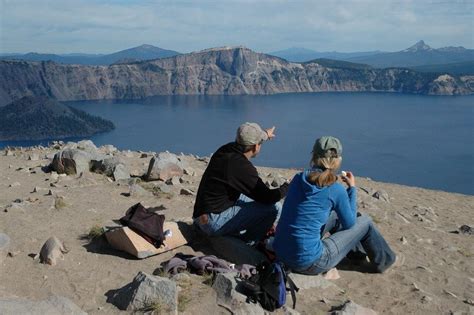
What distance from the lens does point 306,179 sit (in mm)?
5617

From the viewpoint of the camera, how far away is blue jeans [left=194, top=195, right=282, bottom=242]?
266 inches

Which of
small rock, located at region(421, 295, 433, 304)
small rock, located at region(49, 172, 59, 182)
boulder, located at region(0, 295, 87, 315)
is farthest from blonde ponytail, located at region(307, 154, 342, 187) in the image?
small rock, located at region(49, 172, 59, 182)

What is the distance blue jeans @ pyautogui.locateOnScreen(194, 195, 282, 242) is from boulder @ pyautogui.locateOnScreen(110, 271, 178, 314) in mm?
1611

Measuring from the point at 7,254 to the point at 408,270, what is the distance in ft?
18.6

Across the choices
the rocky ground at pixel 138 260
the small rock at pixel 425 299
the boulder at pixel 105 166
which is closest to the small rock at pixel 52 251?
the rocky ground at pixel 138 260

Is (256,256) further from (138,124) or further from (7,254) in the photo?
(138,124)

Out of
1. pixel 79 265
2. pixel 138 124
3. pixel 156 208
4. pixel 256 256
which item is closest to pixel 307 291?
pixel 256 256

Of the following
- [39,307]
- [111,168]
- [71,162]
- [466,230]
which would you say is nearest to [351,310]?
[39,307]

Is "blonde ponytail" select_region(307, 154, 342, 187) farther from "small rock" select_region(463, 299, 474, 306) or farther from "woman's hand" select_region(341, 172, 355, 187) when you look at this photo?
"small rock" select_region(463, 299, 474, 306)

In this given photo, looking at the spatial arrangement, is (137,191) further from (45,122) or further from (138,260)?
(45,122)

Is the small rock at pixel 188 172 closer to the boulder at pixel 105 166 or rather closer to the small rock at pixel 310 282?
the boulder at pixel 105 166

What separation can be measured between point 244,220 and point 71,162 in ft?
23.5

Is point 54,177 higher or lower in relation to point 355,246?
lower

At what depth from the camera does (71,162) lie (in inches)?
490
